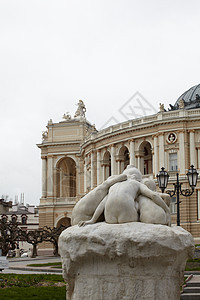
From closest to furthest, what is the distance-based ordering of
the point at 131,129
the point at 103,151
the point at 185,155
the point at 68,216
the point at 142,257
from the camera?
the point at 142,257 < the point at 185,155 < the point at 131,129 < the point at 103,151 < the point at 68,216

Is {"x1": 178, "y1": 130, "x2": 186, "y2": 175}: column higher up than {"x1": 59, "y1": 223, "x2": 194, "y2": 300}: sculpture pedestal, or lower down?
higher up

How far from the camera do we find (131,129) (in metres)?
47.9

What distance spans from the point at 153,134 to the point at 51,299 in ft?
120

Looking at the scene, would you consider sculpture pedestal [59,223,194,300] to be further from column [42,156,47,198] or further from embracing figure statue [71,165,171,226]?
column [42,156,47,198]

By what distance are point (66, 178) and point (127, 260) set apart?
5732 centimetres

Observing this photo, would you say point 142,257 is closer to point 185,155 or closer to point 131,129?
point 185,155

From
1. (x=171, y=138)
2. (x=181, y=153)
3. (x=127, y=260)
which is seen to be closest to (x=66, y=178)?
(x=171, y=138)

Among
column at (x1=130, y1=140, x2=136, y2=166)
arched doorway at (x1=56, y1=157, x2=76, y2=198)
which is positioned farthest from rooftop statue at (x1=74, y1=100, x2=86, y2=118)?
column at (x1=130, y1=140, x2=136, y2=166)

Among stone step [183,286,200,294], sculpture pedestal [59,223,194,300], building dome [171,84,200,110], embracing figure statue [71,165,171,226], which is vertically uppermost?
building dome [171,84,200,110]

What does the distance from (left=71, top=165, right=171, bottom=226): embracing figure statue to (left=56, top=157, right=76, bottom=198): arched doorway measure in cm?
5428

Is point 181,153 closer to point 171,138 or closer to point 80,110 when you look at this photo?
point 171,138

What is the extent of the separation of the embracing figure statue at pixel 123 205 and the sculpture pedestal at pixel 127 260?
20cm

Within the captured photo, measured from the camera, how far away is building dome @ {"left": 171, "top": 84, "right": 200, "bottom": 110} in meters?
52.5

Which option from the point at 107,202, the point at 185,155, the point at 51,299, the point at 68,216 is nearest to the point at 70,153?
the point at 68,216
